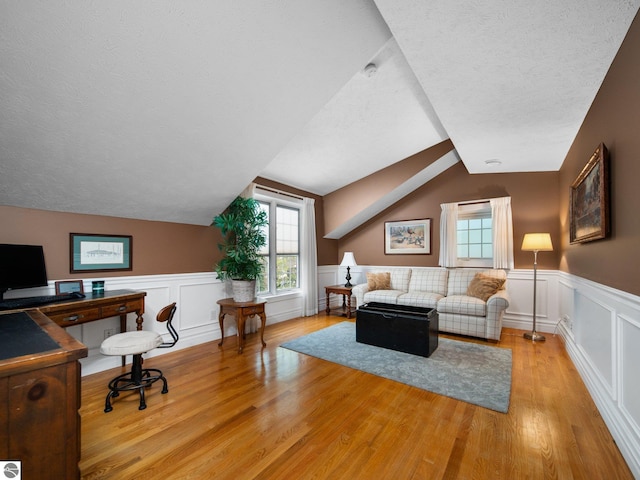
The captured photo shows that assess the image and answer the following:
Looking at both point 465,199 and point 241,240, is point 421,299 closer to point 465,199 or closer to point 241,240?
point 465,199

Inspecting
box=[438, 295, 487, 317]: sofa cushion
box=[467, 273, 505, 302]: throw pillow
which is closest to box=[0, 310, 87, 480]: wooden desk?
box=[438, 295, 487, 317]: sofa cushion

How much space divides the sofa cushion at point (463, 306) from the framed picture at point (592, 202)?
1.28 meters

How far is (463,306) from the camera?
3.97m

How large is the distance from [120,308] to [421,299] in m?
3.78

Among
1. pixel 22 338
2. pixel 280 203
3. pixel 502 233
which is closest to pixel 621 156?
pixel 502 233

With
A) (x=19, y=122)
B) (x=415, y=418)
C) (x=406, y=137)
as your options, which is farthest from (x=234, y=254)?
(x=406, y=137)

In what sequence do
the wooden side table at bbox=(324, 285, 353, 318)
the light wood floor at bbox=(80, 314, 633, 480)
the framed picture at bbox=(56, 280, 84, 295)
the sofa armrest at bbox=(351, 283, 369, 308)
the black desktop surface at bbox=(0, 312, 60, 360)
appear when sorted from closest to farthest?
the black desktop surface at bbox=(0, 312, 60, 360) → the light wood floor at bbox=(80, 314, 633, 480) → the framed picture at bbox=(56, 280, 84, 295) → the sofa armrest at bbox=(351, 283, 369, 308) → the wooden side table at bbox=(324, 285, 353, 318)

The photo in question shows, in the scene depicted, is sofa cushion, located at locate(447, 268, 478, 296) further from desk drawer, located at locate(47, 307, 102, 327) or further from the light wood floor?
desk drawer, located at locate(47, 307, 102, 327)

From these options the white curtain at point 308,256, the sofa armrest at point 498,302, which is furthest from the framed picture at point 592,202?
the white curtain at point 308,256

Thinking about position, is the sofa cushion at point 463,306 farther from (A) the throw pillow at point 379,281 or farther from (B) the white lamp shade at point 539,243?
(A) the throw pillow at point 379,281

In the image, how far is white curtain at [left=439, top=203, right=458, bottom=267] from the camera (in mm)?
4934

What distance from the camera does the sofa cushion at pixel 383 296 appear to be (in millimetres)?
4621

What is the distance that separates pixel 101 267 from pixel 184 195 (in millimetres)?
1094

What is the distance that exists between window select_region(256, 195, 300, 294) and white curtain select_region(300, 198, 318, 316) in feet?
0.54
